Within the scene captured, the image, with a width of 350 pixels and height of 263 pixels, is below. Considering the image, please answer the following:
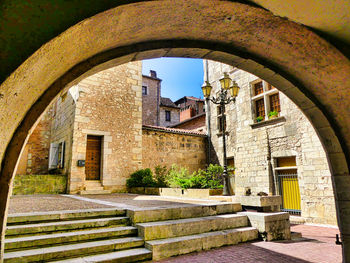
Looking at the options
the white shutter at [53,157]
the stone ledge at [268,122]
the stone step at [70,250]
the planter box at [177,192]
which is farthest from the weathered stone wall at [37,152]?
the stone ledge at [268,122]

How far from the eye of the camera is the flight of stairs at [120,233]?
3.22 m

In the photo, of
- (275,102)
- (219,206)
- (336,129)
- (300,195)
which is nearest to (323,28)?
(336,129)

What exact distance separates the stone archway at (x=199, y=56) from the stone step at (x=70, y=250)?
2004 millimetres

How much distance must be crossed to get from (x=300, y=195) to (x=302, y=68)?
270 inches

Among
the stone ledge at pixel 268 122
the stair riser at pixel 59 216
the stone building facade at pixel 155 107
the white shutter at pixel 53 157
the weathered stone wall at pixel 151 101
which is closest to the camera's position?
the stair riser at pixel 59 216

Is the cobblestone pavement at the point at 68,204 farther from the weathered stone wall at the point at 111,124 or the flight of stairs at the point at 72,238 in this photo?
the weathered stone wall at the point at 111,124

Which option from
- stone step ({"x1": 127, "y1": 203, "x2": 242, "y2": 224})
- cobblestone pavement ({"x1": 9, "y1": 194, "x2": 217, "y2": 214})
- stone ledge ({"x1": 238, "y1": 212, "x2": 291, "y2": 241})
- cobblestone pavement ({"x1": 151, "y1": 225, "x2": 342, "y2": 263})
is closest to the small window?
cobblestone pavement ({"x1": 9, "y1": 194, "x2": 217, "y2": 214})

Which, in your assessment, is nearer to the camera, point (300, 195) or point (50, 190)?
point (300, 195)

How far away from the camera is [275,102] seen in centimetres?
931

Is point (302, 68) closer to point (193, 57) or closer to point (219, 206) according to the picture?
point (193, 57)

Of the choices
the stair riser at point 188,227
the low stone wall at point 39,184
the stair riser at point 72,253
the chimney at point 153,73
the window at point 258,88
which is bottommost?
the stair riser at point 72,253

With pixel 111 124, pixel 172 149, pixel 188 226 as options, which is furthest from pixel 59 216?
pixel 172 149

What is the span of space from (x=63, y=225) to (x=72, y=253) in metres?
0.69

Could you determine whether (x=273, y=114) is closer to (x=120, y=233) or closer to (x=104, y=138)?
(x=104, y=138)
